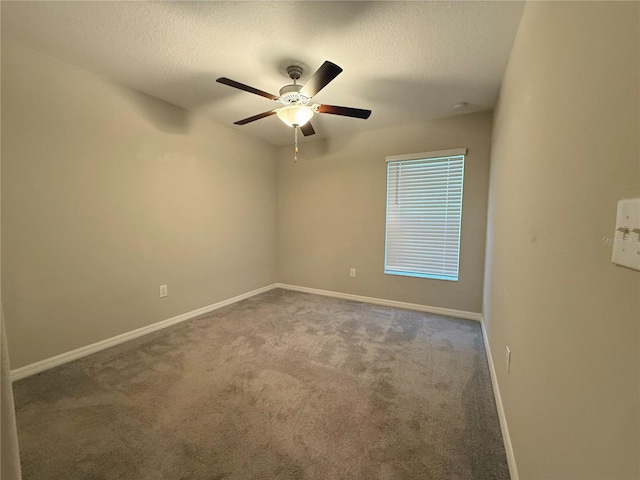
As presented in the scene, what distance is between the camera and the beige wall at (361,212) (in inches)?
116

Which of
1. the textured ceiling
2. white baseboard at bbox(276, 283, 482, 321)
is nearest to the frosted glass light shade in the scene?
the textured ceiling

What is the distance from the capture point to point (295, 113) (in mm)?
1991

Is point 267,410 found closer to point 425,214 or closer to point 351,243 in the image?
point 351,243

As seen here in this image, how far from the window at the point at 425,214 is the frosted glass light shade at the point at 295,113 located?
5.41 feet

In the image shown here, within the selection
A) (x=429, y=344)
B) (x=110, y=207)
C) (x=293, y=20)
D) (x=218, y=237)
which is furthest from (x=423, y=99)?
(x=110, y=207)

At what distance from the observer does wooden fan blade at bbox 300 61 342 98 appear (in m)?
1.50

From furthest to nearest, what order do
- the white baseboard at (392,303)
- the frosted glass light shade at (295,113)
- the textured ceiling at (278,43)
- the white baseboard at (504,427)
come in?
the white baseboard at (392,303), the frosted glass light shade at (295,113), the textured ceiling at (278,43), the white baseboard at (504,427)

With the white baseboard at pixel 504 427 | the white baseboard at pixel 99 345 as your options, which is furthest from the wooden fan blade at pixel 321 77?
the white baseboard at pixel 99 345

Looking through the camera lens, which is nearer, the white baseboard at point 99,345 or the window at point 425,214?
the white baseboard at point 99,345

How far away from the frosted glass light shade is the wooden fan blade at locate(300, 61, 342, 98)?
4.9 inches

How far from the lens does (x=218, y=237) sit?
Result: 3318 millimetres

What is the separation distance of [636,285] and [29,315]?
314cm

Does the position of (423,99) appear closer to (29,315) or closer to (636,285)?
(636,285)

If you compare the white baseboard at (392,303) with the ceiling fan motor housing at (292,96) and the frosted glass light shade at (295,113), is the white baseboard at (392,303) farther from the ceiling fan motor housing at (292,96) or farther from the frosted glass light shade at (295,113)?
the ceiling fan motor housing at (292,96)
